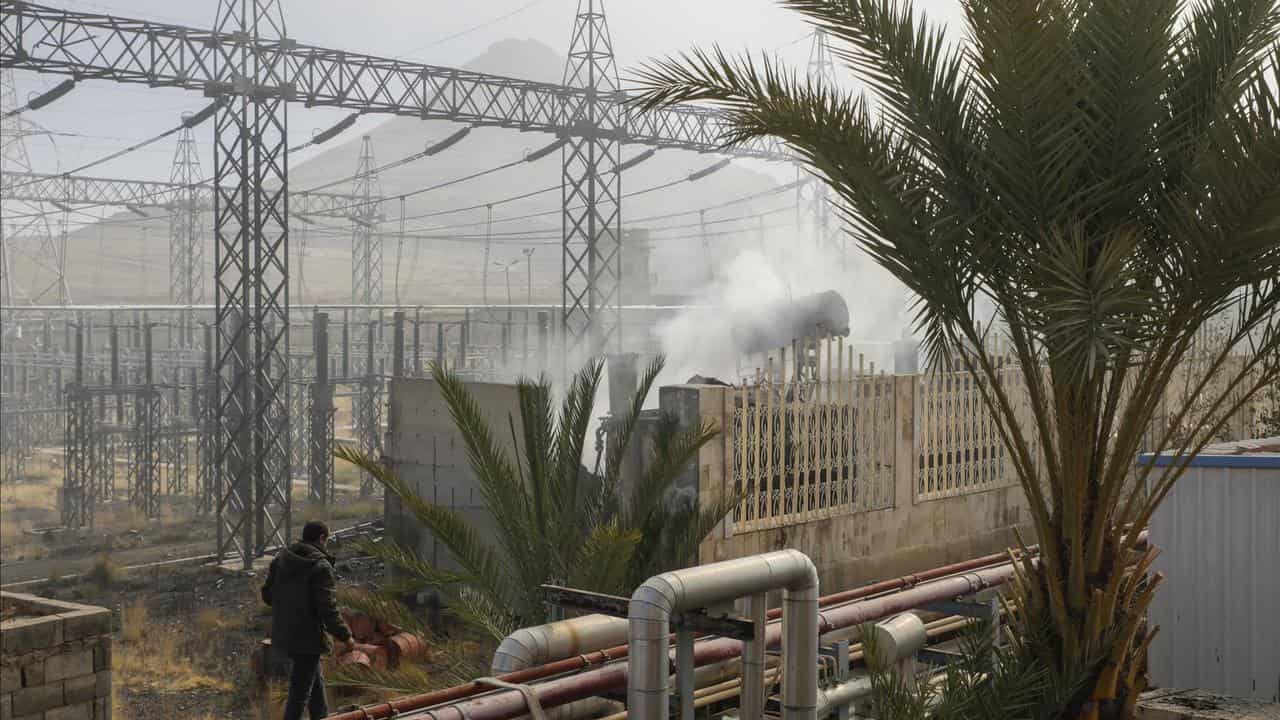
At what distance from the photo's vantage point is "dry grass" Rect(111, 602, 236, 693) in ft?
44.2

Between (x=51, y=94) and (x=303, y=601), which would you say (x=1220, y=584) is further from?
(x=51, y=94)

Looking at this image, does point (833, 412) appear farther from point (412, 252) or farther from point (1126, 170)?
point (412, 252)

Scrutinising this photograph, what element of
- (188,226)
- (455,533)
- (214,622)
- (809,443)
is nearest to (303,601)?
(455,533)

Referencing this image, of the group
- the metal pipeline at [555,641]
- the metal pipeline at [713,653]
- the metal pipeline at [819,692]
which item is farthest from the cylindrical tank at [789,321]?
the metal pipeline at [555,641]

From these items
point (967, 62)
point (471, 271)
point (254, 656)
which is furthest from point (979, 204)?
point (471, 271)

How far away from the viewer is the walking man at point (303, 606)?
784 centimetres

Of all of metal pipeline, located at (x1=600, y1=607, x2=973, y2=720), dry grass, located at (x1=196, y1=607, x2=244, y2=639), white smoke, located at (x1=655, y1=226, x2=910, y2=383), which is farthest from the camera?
white smoke, located at (x1=655, y1=226, x2=910, y2=383)

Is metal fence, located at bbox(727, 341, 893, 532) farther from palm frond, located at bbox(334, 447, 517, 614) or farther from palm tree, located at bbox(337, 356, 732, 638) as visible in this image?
palm frond, located at bbox(334, 447, 517, 614)

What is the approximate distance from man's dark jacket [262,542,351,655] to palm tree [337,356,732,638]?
0.42 m

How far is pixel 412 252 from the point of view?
405 ft

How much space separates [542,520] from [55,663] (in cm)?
382

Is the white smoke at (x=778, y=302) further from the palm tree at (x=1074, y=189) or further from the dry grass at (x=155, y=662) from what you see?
the palm tree at (x=1074, y=189)

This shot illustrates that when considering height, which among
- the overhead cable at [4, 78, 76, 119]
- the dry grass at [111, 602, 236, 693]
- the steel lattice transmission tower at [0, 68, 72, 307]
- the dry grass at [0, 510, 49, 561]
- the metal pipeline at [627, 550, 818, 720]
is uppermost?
the steel lattice transmission tower at [0, 68, 72, 307]

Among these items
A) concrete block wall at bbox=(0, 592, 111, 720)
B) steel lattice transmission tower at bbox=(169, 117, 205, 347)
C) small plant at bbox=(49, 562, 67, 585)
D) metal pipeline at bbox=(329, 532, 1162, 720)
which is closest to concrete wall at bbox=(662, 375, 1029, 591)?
metal pipeline at bbox=(329, 532, 1162, 720)
